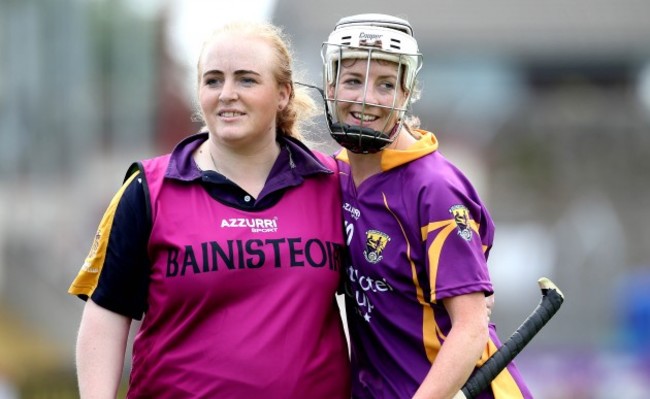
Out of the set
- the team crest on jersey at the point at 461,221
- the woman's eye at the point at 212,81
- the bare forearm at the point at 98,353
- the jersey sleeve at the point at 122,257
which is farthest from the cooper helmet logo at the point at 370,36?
the bare forearm at the point at 98,353

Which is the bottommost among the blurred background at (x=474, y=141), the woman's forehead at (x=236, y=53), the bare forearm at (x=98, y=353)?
the blurred background at (x=474, y=141)

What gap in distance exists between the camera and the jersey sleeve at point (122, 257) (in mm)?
4004

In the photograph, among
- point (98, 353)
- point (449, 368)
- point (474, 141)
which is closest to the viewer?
point (449, 368)

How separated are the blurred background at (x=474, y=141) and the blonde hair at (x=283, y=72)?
0.15 metres

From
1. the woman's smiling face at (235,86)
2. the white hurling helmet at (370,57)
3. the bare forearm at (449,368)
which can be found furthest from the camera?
the woman's smiling face at (235,86)

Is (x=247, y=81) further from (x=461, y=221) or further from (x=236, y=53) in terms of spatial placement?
(x=461, y=221)

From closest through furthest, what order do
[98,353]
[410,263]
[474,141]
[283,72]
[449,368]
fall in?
[449,368], [410,263], [98,353], [283,72], [474,141]

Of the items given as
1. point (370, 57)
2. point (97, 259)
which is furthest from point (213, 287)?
point (370, 57)

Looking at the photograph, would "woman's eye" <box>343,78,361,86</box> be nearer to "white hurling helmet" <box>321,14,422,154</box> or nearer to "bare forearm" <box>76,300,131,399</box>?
"white hurling helmet" <box>321,14,422,154</box>

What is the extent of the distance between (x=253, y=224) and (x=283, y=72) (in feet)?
1.76

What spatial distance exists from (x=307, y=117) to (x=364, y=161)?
45 centimetres

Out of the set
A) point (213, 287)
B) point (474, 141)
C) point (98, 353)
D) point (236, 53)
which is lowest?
point (474, 141)

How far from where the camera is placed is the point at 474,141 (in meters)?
27.4

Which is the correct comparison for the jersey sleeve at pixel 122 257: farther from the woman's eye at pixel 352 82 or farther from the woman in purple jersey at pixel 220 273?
the woman's eye at pixel 352 82
